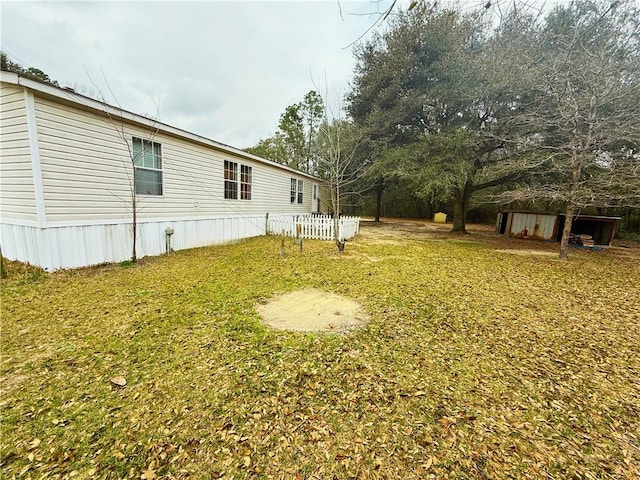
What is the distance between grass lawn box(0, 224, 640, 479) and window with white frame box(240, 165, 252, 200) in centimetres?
617

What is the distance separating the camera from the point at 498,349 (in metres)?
2.92

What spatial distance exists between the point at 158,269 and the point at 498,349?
6.05 metres

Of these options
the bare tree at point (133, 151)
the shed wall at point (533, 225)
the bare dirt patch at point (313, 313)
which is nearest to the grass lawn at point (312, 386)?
the bare dirt patch at point (313, 313)

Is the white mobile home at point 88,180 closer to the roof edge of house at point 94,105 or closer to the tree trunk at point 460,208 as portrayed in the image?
the roof edge of house at point 94,105

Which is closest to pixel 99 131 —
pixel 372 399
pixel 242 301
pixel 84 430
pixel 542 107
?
pixel 242 301

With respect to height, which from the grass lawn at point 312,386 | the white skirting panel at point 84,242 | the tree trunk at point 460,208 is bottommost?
the grass lawn at point 312,386

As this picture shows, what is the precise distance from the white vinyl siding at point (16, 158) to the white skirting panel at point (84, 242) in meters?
0.35

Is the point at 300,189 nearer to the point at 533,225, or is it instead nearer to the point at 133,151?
the point at 133,151

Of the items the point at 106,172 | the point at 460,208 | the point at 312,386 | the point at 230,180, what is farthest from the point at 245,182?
the point at 460,208

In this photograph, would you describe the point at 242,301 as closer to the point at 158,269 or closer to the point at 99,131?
the point at 158,269

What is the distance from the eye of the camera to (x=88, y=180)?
541 centimetres

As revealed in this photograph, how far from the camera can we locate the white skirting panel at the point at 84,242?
4895 mm

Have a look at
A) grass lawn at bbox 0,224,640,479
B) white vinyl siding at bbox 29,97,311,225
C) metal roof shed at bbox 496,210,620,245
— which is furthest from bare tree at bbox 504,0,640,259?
white vinyl siding at bbox 29,97,311,225

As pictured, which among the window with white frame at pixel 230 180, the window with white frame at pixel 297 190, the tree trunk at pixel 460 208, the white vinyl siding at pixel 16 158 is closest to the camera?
the white vinyl siding at pixel 16 158
